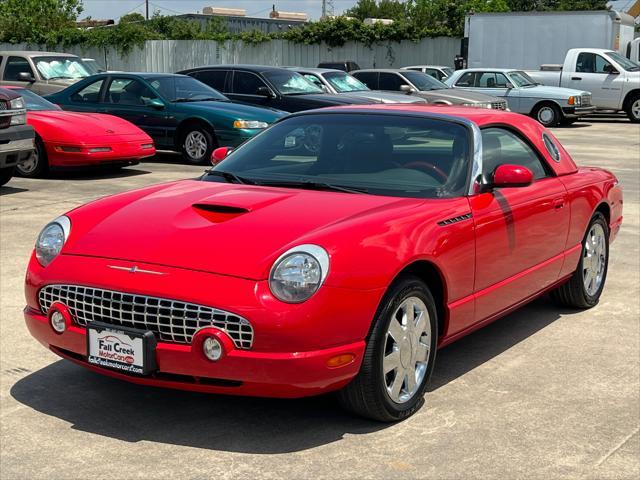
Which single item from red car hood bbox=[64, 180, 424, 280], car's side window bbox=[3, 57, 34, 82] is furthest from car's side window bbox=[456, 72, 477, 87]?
red car hood bbox=[64, 180, 424, 280]

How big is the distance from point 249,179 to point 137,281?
133cm

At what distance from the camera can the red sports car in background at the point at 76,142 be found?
1285cm

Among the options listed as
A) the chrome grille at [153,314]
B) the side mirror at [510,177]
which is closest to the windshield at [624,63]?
the side mirror at [510,177]

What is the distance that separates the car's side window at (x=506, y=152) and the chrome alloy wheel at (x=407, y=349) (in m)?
1.10

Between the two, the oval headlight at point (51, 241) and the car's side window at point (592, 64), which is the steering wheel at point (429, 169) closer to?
the oval headlight at point (51, 241)

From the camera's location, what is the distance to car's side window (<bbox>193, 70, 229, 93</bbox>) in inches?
714

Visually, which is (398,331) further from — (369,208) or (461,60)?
(461,60)

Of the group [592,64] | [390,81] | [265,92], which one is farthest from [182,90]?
[592,64]

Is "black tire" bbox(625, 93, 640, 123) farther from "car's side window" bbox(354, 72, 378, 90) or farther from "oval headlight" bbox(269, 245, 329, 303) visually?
"oval headlight" bbox(269, 245, 329, 303)

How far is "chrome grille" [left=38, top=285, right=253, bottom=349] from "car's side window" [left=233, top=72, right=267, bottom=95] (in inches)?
535

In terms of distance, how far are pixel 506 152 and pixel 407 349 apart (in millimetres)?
1723

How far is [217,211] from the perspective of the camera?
183 inches

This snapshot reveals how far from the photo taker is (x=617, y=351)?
568cm

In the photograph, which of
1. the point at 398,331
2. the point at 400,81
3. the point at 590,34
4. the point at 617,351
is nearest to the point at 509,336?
the point at 617,351
